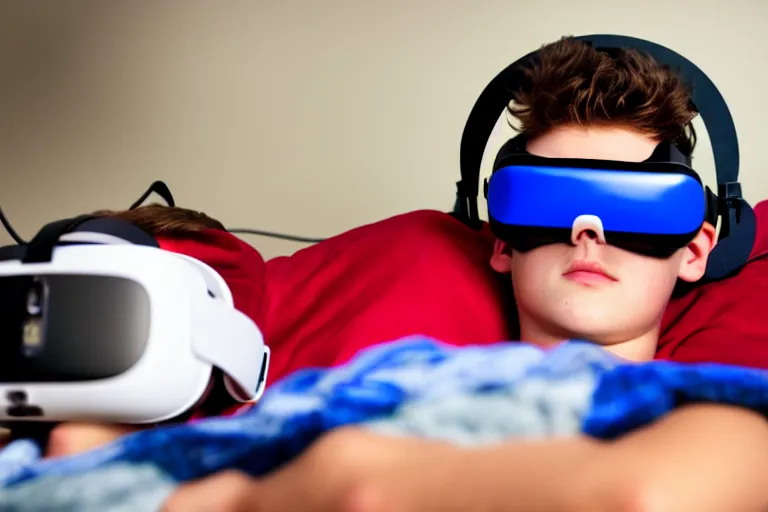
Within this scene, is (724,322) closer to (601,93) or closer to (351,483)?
(601,93)

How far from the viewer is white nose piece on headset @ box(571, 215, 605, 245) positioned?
0.74 meters

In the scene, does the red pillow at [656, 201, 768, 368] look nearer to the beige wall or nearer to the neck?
the neck

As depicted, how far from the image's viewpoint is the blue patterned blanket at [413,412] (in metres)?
0.43

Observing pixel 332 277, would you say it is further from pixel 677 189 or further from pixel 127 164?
pixel 127 164

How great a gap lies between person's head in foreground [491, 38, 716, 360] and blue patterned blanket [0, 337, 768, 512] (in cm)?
25

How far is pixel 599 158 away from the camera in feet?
2.54

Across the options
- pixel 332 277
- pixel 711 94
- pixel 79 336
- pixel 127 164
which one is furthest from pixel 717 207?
pixel 127 164

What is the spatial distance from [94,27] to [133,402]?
1008mm

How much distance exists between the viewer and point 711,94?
0.83 meters

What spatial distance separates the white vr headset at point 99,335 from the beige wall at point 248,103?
0.74 m

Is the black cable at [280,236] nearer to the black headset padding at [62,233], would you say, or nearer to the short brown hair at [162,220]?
the short brown hair at [162,220]

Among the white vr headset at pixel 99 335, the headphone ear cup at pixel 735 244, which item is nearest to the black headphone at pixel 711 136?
the headphone ear cup at pixel 735 244

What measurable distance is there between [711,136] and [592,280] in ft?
0.83

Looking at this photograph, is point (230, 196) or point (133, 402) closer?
point (133, 402)
